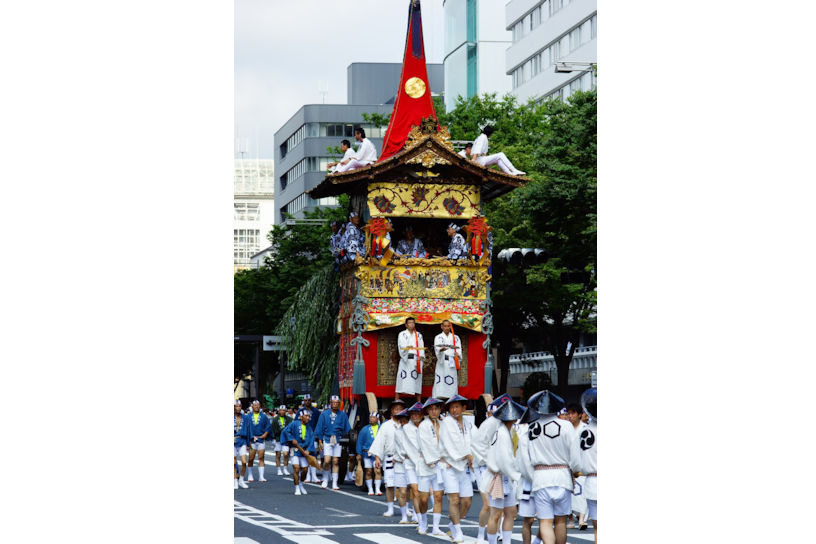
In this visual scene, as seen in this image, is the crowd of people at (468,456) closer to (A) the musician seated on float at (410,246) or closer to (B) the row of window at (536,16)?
(A) the musician seated on float at (410,246)

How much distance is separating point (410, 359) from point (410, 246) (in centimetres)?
280

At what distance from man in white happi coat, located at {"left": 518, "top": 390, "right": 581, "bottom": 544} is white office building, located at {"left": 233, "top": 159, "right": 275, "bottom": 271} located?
96.9 m

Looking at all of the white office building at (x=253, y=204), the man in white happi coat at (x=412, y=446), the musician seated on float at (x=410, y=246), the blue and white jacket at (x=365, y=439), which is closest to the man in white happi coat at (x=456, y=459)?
the man in white happi coat at (x=412, y=446)

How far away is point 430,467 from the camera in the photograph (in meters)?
18.2

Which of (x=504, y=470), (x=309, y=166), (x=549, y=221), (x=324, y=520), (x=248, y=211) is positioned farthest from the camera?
(x=248, y=211)

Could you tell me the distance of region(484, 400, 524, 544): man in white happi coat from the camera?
14.7 meters

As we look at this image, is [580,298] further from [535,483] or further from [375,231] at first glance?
[535,483]

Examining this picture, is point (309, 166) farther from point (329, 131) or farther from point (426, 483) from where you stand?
point (426, 483)

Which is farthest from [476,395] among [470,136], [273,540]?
[470,136]

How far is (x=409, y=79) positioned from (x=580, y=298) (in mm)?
9057

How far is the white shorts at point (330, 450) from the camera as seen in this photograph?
2591 cm

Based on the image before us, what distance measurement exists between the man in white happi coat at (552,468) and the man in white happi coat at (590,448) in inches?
6.3

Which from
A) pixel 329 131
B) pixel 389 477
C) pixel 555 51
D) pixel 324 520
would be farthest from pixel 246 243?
pixel 324 520

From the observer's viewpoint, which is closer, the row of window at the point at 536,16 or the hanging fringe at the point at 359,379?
the hanging fringe at the point at 359,379
